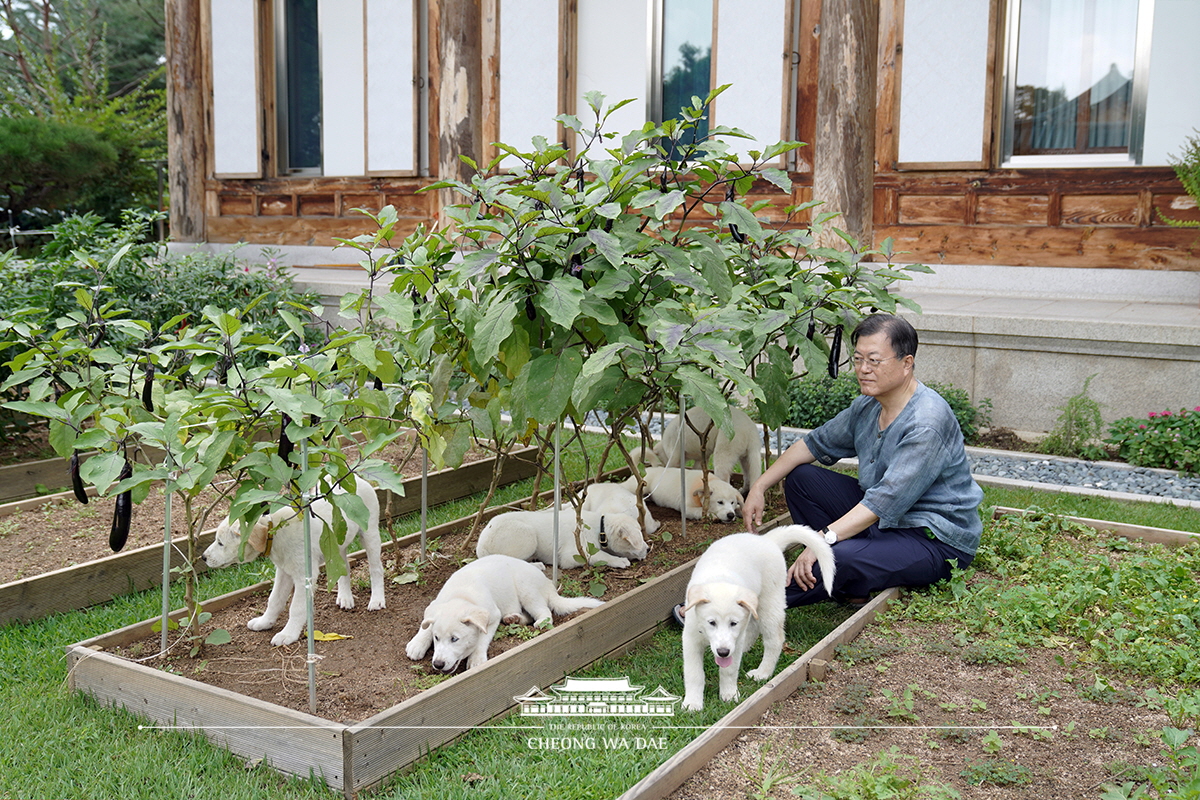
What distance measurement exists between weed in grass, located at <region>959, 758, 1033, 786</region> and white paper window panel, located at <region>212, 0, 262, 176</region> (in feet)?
38.3

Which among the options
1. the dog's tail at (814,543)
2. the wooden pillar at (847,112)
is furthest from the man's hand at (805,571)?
the wooden pillar at (847,112)

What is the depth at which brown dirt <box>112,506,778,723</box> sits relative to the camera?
3.10 metres

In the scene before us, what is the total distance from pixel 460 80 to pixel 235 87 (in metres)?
4.97

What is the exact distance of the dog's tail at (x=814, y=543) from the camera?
11.8 feet

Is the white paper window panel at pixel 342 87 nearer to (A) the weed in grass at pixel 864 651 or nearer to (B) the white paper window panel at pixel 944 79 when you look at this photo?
(B) the white paper window panel at pixel 944 79

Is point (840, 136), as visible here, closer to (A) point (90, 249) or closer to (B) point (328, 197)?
(A) point (90, 249)

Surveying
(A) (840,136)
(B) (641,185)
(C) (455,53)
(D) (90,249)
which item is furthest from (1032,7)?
(D) (90,249)

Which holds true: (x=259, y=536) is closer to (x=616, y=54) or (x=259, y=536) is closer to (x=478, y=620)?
(x=478, y=620)

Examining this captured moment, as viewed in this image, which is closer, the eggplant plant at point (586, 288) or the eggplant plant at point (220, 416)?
the eggplant plant at point (220, 416)

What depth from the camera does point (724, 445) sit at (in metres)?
5.20

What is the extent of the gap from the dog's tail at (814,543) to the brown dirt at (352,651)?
0.68 metres

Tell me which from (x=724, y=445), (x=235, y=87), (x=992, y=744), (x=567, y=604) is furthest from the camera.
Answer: (x=235, y=87)

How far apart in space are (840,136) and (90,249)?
222 inches

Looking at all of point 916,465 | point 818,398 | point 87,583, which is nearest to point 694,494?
point 916,465
